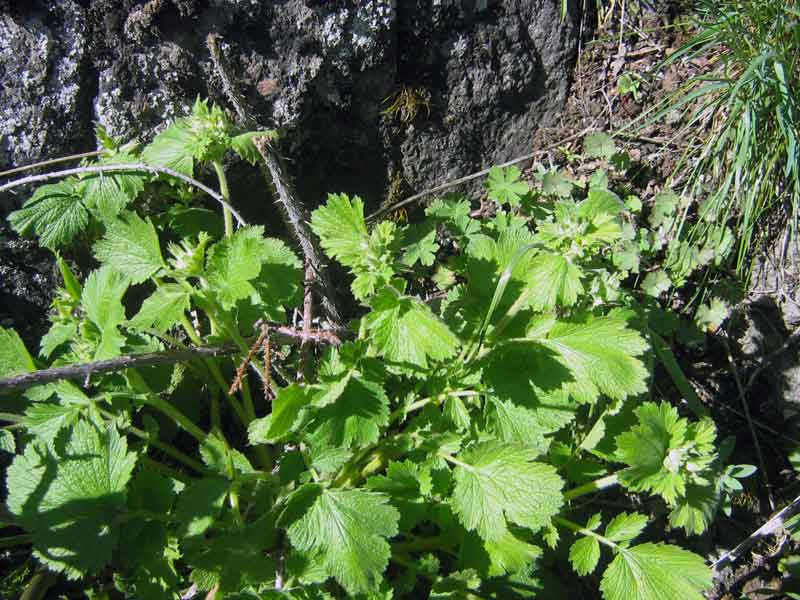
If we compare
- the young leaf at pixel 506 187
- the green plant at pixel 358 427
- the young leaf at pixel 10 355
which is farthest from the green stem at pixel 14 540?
the young leaf at pixel 506 187

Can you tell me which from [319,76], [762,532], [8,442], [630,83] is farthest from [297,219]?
[762,532]

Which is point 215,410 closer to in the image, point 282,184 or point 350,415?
point 350,415

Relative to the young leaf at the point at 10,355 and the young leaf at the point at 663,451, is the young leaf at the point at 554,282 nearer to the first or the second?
the young leaf at the point at 663,451

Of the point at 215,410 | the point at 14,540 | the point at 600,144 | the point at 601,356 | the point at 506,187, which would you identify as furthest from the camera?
the point at 600,144

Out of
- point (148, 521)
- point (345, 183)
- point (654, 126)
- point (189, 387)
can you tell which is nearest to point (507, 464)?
point (148, 521)

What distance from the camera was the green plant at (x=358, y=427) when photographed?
6.25 ft

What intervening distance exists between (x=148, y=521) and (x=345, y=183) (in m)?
1.67

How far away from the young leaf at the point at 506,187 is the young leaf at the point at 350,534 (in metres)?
1.50

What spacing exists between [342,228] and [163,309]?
0.60m

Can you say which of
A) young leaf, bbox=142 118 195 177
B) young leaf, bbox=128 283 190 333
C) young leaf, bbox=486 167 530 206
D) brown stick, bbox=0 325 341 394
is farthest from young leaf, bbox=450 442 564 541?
young leaf, bbox=142 118 195 177

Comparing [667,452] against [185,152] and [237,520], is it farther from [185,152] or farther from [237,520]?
[185,152]

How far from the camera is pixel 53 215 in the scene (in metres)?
2.21

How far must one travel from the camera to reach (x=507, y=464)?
1972mm

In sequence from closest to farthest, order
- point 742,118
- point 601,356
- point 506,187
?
point 601,356 → point 742,118 → point 506,187
